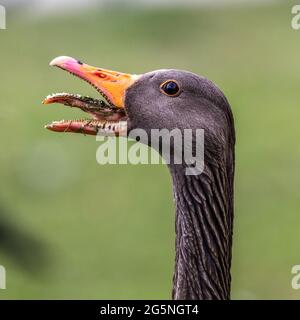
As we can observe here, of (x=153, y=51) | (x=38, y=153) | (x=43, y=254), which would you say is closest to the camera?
(x=43, y=254)

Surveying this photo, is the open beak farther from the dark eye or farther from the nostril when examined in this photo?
the dark eye

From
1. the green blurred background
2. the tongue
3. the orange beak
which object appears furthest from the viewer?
the green blurred background

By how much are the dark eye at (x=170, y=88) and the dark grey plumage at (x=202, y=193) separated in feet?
0.06

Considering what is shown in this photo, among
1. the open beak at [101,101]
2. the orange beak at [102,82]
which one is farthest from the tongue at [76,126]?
the orange beak at [102,82]

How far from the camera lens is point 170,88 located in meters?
4.79

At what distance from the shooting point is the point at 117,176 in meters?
11.8

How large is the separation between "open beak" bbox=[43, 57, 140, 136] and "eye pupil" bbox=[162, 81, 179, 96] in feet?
0.48

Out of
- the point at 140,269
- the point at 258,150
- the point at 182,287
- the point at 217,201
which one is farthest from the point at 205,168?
the point at 258,150

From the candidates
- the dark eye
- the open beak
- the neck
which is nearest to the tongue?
the open beak

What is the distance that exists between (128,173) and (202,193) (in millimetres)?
7038

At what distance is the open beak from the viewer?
4797 millimetres

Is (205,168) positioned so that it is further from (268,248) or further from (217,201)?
(268,248)

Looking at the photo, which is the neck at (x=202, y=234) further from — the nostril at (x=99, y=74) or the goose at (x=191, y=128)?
the nostril at (x=99, y=74)

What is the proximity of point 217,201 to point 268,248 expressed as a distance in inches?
202
